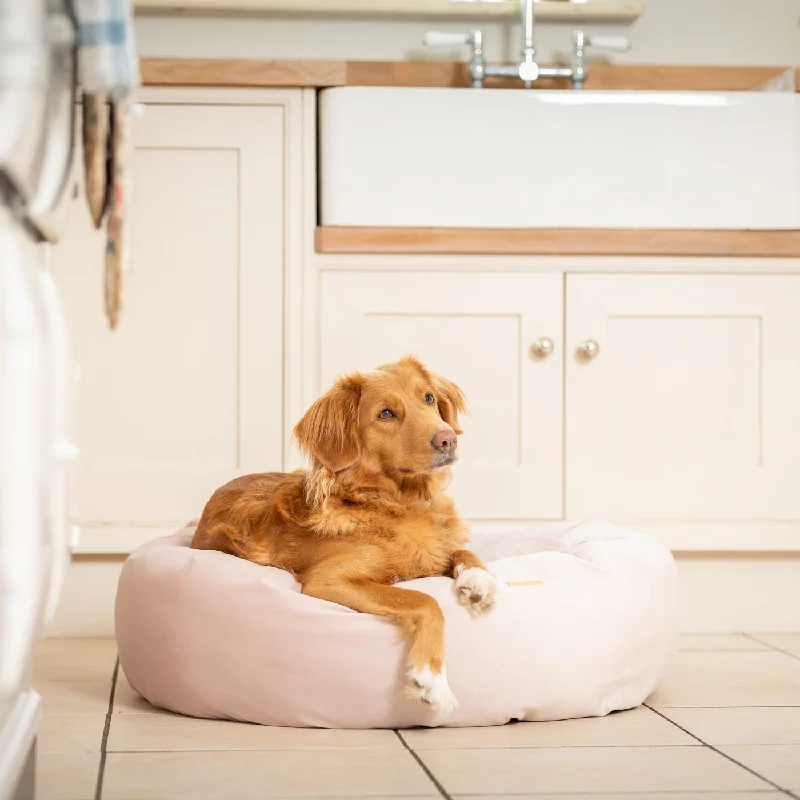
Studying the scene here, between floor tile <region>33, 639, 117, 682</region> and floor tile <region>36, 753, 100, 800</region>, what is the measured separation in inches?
24.2

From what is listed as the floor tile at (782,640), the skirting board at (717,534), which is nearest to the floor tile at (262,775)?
the skirting board at (717,534)

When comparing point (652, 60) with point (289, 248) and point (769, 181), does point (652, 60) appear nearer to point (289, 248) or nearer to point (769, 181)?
point (769, 181)

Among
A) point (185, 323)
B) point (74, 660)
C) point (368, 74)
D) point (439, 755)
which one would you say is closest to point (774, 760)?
point (439, 755)

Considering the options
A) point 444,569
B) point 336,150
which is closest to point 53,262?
point 336,150

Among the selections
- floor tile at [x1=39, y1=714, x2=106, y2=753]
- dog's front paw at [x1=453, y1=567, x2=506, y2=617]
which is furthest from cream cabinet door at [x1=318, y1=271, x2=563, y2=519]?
floor tile at [x1=39, y1=714, x2=106, y2=753]

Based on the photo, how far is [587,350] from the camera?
286 cm

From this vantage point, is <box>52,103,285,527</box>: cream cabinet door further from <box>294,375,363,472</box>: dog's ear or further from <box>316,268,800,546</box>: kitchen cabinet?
<box>294,375,363,472</box>: dog's ear

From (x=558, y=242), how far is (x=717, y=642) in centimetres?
108

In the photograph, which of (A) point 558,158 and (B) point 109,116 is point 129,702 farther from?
(A) point 558,158

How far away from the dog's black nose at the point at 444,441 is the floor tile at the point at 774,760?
683 millimetres

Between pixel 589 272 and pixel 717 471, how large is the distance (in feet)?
2.00

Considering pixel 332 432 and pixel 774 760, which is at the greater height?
pixel 332 432

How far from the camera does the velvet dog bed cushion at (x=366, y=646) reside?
6.31 feet

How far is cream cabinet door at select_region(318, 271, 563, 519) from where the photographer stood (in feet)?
9.31
